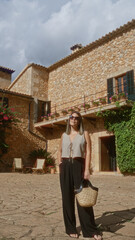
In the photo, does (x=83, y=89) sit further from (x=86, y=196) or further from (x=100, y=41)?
(x=86, y=196)

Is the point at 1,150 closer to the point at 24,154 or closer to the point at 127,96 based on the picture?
the point at 24,154

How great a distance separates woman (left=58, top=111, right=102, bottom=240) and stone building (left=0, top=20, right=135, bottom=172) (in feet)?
25.9

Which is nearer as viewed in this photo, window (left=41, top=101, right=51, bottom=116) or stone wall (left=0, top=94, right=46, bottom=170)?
stone wall (left=0, top=94, right=46, bottom=170)

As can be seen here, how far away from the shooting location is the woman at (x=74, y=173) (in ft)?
7.89

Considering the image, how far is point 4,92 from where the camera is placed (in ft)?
46.0

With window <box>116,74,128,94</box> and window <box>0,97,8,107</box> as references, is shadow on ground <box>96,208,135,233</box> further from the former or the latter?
window <box>0,97,8,107</box>

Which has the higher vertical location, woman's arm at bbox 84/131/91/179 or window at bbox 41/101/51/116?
window at bbox 41/101/51/116

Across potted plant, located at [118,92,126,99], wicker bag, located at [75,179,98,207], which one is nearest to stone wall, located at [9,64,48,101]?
potted plant, located at [118,92,126,99]

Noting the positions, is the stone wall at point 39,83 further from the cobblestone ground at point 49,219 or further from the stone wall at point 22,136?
the cobblestone ground at point 49,219

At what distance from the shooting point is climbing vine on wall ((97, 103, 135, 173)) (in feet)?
33.5

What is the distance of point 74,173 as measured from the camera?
2510 millimetres

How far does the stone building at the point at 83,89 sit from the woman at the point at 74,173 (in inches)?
311

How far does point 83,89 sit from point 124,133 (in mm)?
4355

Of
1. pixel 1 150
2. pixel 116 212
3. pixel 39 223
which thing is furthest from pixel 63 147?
pixel 1 150
